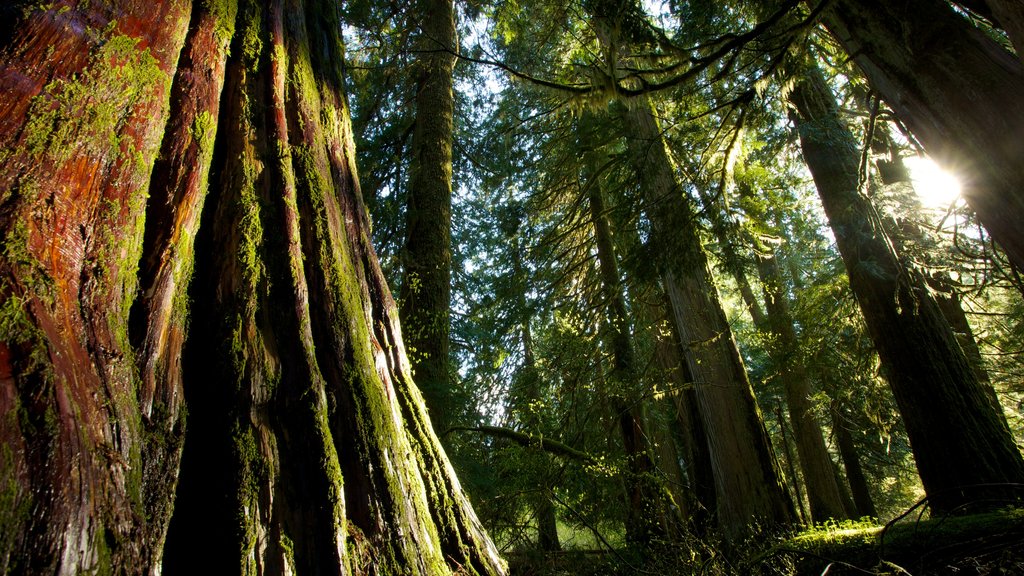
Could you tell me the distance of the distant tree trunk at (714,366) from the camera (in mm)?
4883

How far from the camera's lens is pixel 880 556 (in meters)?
2.32

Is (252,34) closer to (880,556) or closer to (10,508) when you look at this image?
(10,508)

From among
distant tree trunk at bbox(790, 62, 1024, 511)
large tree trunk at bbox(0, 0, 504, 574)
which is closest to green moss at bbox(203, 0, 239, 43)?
large tree trunk at bbox(0, 0, 504, 574)

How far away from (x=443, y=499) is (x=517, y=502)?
3.29 meters

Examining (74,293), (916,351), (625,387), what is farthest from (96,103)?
(916,351)

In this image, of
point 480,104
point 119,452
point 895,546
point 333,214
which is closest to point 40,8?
point 333,214

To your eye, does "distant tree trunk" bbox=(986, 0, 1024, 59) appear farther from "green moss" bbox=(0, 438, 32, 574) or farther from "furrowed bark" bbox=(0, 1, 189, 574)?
"green moss" bbox=(0, 438, 32, 574)

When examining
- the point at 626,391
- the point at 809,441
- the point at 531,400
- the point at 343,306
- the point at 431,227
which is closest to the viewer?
the point at 343,306

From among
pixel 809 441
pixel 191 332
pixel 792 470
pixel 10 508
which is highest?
pixel 191 332

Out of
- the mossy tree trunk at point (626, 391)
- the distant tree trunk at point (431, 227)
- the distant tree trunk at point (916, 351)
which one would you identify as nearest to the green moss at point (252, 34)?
the distant tree trunk at point (431, 227)

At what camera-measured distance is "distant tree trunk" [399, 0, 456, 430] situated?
16.4 feet

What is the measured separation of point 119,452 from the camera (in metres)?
1.20

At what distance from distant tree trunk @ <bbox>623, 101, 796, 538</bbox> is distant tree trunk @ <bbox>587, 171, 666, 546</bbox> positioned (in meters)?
0.80

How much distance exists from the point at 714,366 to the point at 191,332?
5294 mm
